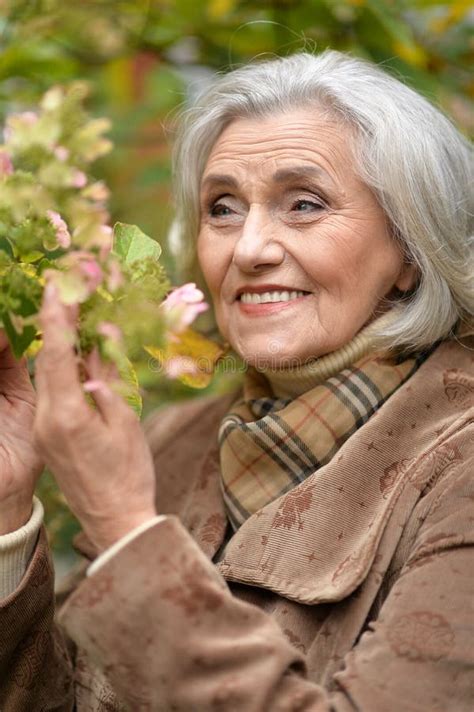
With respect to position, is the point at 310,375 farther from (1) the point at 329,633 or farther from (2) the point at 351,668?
(2) the point at 351,668

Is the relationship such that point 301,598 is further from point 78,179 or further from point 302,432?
point 78,179

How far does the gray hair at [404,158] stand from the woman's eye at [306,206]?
0.34 ft

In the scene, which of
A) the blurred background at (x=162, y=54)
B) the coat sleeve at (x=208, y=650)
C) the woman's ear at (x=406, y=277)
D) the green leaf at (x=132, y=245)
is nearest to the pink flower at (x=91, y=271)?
the green leaf at (x=132, y=245)

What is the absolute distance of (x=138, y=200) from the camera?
292 centimetres

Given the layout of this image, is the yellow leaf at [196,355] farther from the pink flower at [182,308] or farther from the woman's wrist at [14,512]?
the pink flower at [182,308]

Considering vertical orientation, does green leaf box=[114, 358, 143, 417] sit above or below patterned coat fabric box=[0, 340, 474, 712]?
above

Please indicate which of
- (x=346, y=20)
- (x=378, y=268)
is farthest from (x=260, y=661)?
(x=346, y=20)

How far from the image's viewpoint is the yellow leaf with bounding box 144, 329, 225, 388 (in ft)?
6.74

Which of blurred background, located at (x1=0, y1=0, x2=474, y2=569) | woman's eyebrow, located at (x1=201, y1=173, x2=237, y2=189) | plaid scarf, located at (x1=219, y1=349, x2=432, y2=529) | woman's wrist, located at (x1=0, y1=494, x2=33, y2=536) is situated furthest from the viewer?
blurred background, located at (x1=0, y1=0, x2=474, y2=569)

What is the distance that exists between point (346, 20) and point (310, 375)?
1.06 m

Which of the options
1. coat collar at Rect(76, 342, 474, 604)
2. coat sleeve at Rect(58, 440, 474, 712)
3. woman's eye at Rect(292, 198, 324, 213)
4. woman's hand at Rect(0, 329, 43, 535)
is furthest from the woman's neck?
coat sleeve at Rect(58, 440, 474, 712)

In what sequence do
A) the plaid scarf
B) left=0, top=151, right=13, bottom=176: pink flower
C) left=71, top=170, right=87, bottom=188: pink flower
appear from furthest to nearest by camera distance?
the plaid scarf
left=0, top=151, right=13, bottom=176: pink flower
left=71, top=170, right=87, bottom=188: pink flower

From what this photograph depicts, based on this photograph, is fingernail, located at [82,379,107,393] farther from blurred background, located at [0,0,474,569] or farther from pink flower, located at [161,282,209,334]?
blurred background, located at [0,0,474,569]

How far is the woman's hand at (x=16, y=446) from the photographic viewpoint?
63.2 inches
